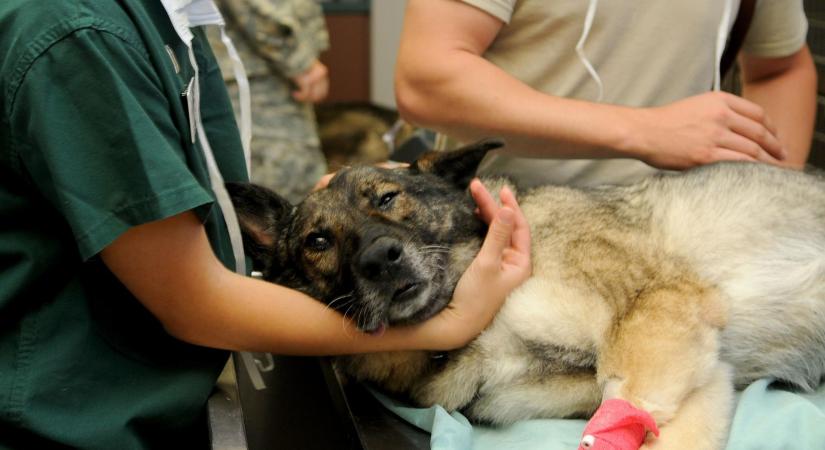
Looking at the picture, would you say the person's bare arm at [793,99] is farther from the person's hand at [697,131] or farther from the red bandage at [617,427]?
the red bandage at [617,427]

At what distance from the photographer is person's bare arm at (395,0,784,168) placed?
5.49ft

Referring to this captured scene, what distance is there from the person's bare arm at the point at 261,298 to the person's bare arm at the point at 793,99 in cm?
107

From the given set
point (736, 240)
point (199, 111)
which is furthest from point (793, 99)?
point (199, 111)

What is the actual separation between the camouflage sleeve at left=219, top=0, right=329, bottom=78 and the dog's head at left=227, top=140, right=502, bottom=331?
1799 mm

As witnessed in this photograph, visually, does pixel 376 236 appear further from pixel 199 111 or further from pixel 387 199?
pixel 199 111

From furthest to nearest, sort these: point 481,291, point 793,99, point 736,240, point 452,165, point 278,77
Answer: point 278,77
point 793,99
point 452,165
point 736,240
point 481,291

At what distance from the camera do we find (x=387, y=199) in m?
1.66

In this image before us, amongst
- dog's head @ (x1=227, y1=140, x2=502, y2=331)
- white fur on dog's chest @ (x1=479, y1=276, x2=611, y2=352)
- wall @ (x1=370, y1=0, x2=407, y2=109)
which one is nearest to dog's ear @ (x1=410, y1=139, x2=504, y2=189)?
dog's head @ (x1=227, y1=140, x2=502, y2=331)

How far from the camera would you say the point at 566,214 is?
169 cm

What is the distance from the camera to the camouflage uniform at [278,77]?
3.30 meters

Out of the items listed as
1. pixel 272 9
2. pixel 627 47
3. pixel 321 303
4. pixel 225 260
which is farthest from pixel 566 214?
pixel 272 9

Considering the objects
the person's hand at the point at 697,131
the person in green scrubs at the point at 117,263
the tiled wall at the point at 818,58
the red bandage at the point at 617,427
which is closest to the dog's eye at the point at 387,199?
the person in green scrubs at the point at 117,263

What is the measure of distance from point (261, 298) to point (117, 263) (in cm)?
26

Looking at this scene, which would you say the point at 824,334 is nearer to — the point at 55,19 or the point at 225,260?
the point at 225,260
